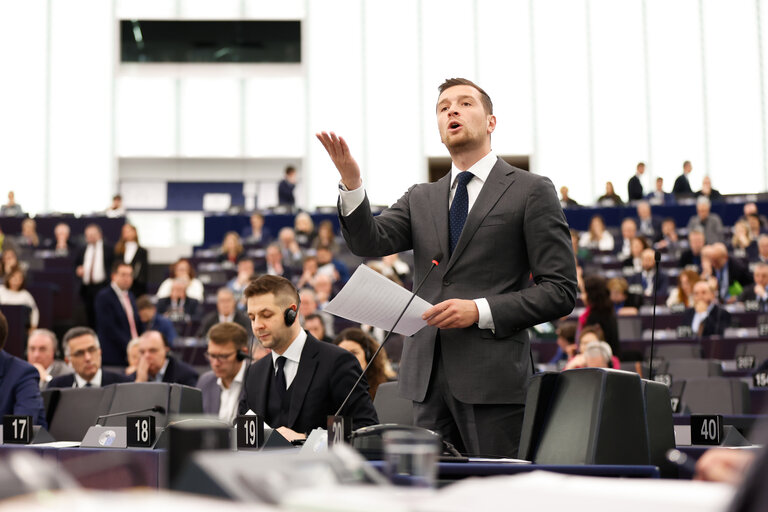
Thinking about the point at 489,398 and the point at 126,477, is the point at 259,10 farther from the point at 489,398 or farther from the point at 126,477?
the point at 126,477

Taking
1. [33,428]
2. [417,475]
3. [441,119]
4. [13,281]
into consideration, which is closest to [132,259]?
[13,281]

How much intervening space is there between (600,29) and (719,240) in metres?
A: 7.33

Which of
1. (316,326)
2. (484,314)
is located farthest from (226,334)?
(484,314)

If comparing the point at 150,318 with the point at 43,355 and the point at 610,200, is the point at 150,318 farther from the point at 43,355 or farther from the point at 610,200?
the point at 610,200

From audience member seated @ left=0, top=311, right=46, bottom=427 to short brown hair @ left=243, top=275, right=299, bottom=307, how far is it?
4.62 ft

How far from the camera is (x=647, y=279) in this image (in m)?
11.3

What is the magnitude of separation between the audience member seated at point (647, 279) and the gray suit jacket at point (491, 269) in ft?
27.7

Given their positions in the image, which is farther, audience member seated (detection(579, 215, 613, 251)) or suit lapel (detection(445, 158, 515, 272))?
audience member seated (detection(579, 215, 613, 251))

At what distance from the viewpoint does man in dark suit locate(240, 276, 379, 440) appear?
3.46 metres

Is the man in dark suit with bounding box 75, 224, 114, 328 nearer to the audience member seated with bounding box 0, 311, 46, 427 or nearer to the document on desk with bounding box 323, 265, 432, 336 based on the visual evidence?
the audience member seated with bounding box 0, 311, 46, 427

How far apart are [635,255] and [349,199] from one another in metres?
9.75

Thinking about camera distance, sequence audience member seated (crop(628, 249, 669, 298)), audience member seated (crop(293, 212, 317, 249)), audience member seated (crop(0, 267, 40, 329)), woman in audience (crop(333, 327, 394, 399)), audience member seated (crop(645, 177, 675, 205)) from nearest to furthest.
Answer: woman in audience (crop(333, 327, 394, 399)) < audience member seated (crop(0, 267, 40, 329)) < audience member seated (crop(628, 249, 669, 298)) < audience member seated (crop(293, 212, 317, 249)) < audience member seated (crop(645, 177, 675, 205))

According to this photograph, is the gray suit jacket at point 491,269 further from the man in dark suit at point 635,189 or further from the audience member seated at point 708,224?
the man in dark suit at point 635,189

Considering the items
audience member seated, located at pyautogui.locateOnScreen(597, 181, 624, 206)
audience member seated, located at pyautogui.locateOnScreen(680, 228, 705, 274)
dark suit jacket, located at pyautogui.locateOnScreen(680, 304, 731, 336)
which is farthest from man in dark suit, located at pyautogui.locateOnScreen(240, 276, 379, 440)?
audience member seated, located at pyautogui.locateOnScreen(597, 181, 624, 206)
